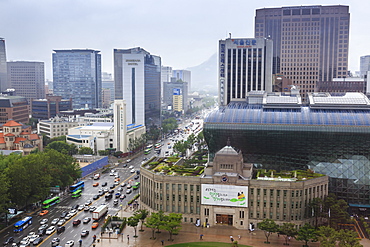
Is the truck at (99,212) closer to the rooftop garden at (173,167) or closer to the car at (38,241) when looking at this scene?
the rooftop garden at (173,167)

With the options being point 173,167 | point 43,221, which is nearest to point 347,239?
point 173,167

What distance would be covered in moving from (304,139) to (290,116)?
897 cm

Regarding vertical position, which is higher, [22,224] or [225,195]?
[225,195]

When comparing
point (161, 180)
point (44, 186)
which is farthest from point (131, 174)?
point (161, 180)

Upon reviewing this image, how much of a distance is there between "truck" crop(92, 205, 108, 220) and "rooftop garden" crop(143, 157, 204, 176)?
17.4 meters

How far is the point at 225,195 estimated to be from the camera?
108500 mm

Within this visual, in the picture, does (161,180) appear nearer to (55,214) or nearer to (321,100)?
(55,214)

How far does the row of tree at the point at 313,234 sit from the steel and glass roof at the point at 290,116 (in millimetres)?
38816

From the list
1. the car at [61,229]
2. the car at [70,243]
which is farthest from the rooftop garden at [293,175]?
the car at [61,229]

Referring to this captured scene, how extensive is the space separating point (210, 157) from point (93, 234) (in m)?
52.1

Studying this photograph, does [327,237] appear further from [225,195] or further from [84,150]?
[84,150]

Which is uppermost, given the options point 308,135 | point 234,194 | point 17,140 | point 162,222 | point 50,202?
point 308,135

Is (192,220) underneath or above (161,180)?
underneath

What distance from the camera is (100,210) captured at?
117188mm
